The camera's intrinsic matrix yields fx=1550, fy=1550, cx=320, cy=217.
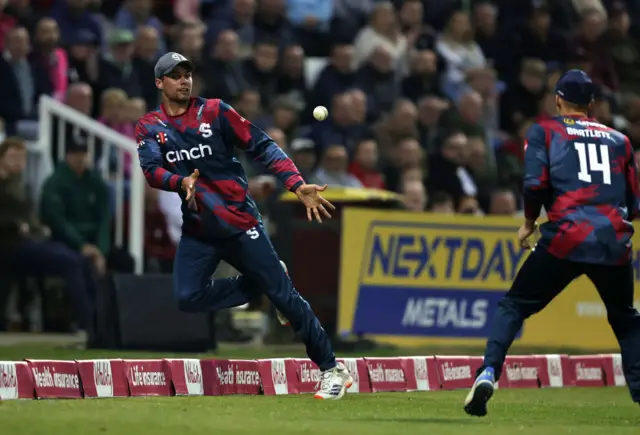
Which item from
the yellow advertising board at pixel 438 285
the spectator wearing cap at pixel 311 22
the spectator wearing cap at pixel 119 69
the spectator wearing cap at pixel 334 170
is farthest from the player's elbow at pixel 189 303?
the spectator wearing cap at pixel 311 22

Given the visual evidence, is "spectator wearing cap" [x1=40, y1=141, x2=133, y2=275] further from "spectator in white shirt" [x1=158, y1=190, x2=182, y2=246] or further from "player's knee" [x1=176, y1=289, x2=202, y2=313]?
"player's knee" [x1=176, y1=289, x2=202, y2=313]

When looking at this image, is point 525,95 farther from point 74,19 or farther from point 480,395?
point 480,395

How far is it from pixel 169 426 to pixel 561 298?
8483 mm

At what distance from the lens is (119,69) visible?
59.4ft

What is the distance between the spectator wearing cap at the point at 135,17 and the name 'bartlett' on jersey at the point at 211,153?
845cm

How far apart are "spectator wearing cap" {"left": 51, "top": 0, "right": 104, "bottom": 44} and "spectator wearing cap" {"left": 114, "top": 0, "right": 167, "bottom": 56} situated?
0.50 meters

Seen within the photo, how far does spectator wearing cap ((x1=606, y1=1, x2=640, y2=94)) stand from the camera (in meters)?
23.6

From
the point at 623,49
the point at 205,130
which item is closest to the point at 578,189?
the point at 205,130

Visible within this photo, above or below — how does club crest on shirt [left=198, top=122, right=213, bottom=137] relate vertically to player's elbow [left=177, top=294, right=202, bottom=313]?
above

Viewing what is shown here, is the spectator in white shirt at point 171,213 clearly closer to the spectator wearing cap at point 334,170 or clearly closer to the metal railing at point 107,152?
the metal railing at point 107,152

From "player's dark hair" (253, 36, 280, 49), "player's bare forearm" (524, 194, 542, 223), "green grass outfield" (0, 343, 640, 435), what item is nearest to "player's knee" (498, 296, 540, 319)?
"player's bare forearm" (524, 194, 542, 223)

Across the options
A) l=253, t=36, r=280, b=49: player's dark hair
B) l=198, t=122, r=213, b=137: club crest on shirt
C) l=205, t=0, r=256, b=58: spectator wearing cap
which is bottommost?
l=198, t=122, r=213, b=137: club crest on shirt

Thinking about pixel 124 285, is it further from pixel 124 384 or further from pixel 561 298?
pixel 561 298

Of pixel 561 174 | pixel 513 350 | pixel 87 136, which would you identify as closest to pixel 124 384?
pixel 561 174
